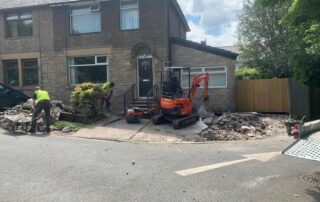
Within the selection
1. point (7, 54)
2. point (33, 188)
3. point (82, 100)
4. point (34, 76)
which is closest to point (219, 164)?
point (33, 188)

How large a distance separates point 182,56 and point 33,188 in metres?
12.6

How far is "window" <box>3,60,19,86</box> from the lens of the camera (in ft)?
65.6

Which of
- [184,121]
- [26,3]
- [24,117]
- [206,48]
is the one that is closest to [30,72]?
[26,3]

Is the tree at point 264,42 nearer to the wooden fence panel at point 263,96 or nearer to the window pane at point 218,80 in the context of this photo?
the wooden fence panel at point 263,96

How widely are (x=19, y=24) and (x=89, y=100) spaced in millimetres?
8937

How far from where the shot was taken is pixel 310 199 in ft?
18.3

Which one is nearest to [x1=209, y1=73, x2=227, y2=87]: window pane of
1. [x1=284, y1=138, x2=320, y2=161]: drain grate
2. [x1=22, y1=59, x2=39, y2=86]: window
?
[x1=22, y1=59, x2=39, y2=86]: window

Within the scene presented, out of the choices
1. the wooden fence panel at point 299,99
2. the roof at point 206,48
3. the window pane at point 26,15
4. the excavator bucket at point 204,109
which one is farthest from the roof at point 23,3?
the wooden fence panel at point 299,99

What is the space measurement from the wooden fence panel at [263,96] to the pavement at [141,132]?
4.80m

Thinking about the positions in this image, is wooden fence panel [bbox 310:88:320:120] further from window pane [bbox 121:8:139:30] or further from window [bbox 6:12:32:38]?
window [bbox 6:12:32:38]

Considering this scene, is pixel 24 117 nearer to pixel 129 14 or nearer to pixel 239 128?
pixel 129 14

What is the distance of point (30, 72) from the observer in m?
19.8

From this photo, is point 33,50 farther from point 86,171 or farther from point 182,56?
point 86,171

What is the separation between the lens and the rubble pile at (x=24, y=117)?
41.9 ft
